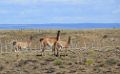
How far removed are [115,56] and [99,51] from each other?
332 centimetres

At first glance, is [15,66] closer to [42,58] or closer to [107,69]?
[42,58]

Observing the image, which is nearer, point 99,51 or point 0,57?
point 0,57

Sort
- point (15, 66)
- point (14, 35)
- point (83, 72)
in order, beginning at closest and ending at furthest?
point (83, 72) < point (15, 66) < point (14, 35)

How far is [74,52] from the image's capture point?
3381cm

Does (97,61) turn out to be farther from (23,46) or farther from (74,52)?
(23,46)

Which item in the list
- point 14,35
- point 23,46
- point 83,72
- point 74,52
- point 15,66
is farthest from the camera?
point 14,35

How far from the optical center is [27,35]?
3022 inches

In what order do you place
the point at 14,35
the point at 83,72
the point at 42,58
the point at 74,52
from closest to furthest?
1. the point at 83,72
2. the point at 42,58
3. the point at 74,52
4. the point at 14,35

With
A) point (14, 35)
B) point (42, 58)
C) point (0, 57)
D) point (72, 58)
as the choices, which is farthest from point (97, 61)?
point (14, 35)

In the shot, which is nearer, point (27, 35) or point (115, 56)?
point (115, 56)

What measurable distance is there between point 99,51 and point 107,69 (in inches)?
306

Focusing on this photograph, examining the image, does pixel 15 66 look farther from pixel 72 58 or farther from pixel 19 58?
pixel 72 58

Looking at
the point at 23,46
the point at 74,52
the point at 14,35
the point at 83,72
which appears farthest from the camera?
the point at 14,35

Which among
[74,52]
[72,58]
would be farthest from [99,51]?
[72,58]
